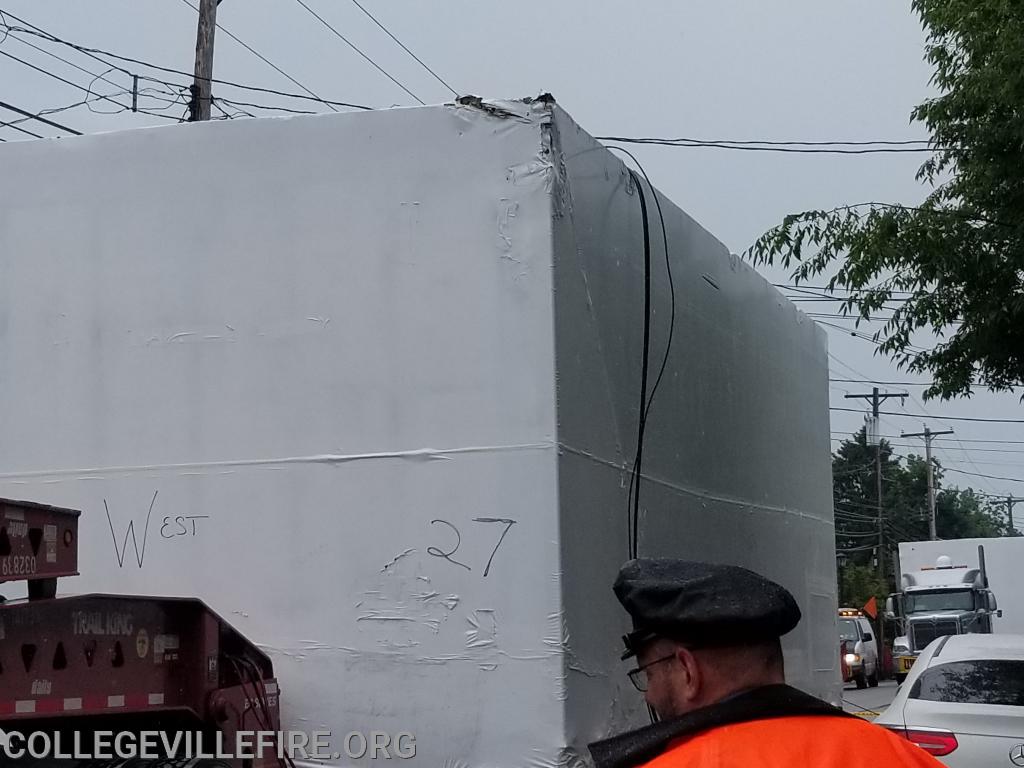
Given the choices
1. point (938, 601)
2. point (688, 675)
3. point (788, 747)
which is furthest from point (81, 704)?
point (938, 601)

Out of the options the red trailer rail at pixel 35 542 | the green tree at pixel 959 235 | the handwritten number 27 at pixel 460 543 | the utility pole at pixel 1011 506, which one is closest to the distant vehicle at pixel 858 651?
the green tree at pixel 959 235

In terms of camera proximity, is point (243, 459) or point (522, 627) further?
point (243, 459)

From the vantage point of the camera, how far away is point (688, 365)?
9.27m

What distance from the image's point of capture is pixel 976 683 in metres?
8.29

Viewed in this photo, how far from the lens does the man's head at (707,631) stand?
221 centimetres

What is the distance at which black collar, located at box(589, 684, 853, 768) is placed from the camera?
6.96 ft

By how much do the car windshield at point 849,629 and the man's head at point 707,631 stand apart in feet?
115

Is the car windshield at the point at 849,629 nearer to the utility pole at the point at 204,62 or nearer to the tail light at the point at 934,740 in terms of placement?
the utility pole at the point at 204,62

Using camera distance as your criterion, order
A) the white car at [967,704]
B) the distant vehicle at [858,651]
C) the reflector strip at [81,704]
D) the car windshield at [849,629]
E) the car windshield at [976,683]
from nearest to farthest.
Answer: the reflector strip at [81,704] → the white car at [967,704] → the car windshield at [976,683] → the distant vehicle at [858,651] → the car windshield at [849,629]

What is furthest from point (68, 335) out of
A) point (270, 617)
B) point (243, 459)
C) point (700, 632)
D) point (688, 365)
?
point (700, 632)

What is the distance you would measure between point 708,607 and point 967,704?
21.1 ft

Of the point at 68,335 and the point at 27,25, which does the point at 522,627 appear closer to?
the point at 68,335

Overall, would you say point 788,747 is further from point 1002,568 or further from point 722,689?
point 1002,568

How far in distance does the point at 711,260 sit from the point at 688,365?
1.17 meters
